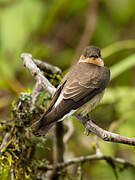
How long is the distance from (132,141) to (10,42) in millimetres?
3446

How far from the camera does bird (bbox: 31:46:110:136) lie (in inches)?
118

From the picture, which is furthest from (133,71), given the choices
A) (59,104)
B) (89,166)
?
(59,104)

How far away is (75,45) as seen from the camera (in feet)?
22.6

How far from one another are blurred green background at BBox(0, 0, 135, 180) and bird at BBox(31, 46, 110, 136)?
43cm

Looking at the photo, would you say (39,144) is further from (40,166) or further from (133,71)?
(133,71)

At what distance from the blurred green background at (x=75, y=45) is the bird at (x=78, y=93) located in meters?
0.43

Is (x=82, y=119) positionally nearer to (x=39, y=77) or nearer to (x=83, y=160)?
(x=83, y=160)

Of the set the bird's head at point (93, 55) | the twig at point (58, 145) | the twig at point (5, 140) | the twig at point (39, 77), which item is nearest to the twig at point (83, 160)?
the twig at point (58, 145)

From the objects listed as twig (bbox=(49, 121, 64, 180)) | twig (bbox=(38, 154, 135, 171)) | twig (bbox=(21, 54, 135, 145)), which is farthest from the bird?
twig (bbox=(38, 154, 135, 171))

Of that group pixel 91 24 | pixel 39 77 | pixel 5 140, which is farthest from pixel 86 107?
pixel 91 24

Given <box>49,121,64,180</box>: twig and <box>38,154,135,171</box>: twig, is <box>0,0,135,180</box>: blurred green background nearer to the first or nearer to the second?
<box>49,121,64,180</box>: twig

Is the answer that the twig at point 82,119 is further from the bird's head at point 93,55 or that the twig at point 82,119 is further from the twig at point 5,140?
the bird's head at point 93,55

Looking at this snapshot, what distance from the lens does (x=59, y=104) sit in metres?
3.20

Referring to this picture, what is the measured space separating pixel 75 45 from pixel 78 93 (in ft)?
11.8
